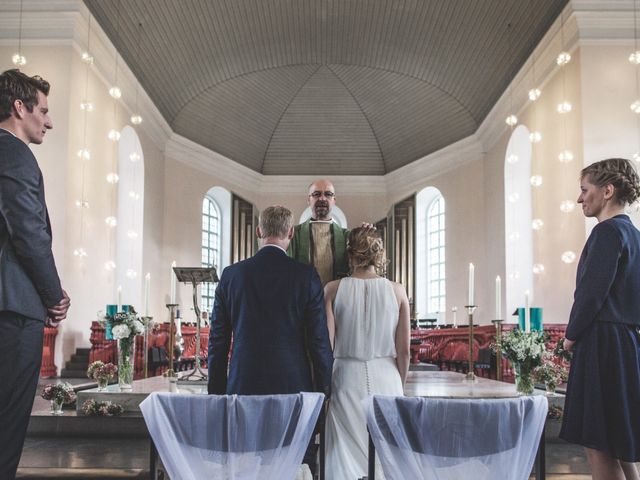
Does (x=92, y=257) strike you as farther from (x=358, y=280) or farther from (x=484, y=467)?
(x=484, y=467)

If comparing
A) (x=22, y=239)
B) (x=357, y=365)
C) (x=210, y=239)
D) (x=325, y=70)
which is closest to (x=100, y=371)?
(x=357, y=365)

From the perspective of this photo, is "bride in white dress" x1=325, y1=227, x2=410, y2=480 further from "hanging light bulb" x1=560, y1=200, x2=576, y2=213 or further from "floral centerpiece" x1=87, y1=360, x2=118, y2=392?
"hanging light bulb" x1=560, y1=200, x2=576, y2=213

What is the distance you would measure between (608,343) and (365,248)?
1.07 metres

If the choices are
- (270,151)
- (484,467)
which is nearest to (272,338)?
(484,467)

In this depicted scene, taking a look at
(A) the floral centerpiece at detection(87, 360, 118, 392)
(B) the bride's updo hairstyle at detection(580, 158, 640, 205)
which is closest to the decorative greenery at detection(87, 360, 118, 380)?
(A) the floral centerpiece at detection(87, 360, 118, 392)

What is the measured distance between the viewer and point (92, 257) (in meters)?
9.79

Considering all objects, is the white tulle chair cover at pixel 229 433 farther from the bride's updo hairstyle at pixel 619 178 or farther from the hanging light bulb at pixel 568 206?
the hanging light bulb at pixel 568 206

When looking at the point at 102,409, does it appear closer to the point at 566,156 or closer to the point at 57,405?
the point at 57,405

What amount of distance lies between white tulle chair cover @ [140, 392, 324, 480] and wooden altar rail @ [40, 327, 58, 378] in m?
6.77

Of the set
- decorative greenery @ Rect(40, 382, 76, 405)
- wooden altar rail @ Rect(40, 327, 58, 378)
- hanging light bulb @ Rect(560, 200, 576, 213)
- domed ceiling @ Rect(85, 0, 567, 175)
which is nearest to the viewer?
decorative greenery @ Rect(40, 382, 76, 405)

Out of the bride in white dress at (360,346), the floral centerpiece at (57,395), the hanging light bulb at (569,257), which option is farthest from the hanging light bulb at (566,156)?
the floral centerpiece at (57,395)

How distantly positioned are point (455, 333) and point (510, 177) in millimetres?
2995

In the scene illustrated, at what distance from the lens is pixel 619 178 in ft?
8.54

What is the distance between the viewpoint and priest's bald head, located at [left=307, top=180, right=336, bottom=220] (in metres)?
4.01
